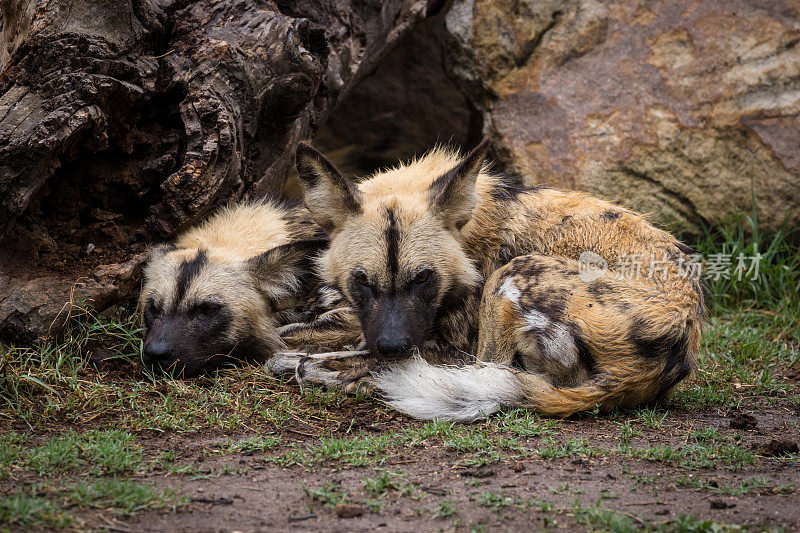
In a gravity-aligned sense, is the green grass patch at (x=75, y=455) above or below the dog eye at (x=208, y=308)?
below

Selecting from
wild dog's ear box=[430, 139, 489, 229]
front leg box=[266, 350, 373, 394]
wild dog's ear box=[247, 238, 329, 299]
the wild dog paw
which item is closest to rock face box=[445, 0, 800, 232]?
wild dog's ear box=[430, 139, 489, 229]

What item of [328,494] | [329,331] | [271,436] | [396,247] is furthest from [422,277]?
[328,494]

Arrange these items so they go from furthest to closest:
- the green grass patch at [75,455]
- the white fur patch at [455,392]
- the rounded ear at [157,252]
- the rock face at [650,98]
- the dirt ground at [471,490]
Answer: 1. the rock face at [650,98]
2. the rounded ear at [157,252]
3. the white fur patch at [455,392]
4. the green grass patch at [75,455]
5. the dirt ground at [471,490]

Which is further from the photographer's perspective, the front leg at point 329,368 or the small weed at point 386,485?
the front leg at point 329,368

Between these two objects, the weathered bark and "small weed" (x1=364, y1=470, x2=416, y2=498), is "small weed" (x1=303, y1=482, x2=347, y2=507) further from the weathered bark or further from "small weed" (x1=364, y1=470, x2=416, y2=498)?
the weathered bark

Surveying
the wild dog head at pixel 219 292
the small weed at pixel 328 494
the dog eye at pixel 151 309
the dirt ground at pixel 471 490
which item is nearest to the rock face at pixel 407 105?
the wild dog head at pixel 219 292

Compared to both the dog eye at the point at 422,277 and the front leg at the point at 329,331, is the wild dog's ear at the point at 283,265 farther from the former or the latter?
the dog eye at the point at 422,277

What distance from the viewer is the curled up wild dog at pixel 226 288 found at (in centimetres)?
412

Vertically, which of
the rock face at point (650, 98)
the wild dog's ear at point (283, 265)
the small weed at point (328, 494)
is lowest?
the small weed at point (328, 494)

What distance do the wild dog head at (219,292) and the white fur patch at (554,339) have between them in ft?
4.81

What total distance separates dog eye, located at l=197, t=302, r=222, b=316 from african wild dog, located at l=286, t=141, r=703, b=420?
0.66m

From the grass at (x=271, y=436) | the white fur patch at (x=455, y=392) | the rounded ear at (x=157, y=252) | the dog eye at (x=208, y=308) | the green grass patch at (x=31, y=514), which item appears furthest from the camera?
the rounded ear at (x=157, y=252)

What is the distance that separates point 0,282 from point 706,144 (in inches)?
207

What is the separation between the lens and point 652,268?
395 centimetres
